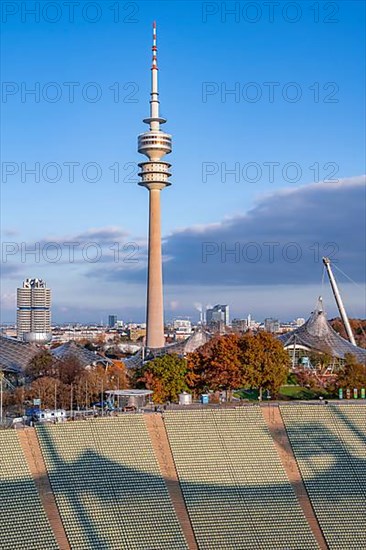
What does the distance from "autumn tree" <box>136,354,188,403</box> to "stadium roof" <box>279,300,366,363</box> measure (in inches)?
1025

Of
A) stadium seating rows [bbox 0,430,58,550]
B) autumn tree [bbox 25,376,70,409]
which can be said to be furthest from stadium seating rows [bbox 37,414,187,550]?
autumn tree [bbox 25,376,70,409]

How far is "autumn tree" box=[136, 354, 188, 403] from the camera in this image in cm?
4400

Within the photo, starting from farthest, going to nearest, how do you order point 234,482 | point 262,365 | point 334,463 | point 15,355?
point 15,355 < point 262,365 < point 334,463 < point 234,482

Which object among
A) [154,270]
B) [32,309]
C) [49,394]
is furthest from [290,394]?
[32,309]

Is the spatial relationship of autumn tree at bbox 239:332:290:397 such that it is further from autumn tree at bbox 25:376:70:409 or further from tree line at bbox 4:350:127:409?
autumn tree at bbox 25:376:70:409

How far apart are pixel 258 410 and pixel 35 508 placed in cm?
1236

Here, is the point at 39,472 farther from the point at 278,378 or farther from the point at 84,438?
the point at 278,378

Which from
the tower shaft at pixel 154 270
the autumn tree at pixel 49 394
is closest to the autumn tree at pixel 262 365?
the autumn tree at pixel 49 394

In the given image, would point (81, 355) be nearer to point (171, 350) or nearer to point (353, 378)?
point (171, 350)

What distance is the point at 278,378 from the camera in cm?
4484

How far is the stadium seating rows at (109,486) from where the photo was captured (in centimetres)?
2569

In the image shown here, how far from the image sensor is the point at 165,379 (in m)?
44.4

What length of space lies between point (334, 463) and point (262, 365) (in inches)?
547

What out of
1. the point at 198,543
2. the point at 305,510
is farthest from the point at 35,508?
the point at 305,510
